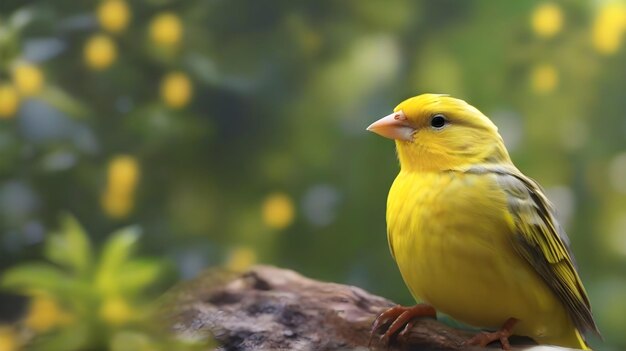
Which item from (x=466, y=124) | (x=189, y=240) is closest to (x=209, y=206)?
(x=189, y=240)

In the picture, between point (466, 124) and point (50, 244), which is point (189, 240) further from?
point (466, 124)

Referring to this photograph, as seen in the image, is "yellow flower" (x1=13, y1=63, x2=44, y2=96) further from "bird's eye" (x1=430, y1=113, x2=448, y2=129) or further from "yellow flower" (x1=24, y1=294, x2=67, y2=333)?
"bird's eye" (x1=430, y1=113, x2=448, y2=129)

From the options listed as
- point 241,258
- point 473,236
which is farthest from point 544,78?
point 241,258

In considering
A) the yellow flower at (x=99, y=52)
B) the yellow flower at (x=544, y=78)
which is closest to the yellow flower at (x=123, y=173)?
the yellow flower at (x=99, y=52)

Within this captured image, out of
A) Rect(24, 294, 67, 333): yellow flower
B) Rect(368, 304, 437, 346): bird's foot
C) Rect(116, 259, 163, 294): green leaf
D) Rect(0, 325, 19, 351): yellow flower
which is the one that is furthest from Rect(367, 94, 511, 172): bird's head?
Rect(0, 325, 19, 351): yellow flower

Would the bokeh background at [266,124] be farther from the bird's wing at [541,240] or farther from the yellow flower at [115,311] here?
the bird's wing at [541,240]

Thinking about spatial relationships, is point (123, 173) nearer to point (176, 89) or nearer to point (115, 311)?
point (176, 89)

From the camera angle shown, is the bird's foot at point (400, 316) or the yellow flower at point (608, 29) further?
the yellow flower at point (608, 29)
